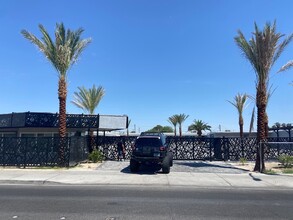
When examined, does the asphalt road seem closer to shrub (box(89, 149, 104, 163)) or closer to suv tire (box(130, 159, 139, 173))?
suv tire (box(130, 159, 139, 173))

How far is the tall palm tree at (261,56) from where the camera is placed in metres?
20.0

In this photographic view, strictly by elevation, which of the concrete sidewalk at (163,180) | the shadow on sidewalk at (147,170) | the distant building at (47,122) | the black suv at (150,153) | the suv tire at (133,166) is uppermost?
the distant building at (47,122)

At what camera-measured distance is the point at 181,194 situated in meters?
11.9

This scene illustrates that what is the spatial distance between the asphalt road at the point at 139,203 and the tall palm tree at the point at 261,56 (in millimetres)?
7745

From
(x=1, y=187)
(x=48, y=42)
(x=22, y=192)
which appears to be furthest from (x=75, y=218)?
(x=48, y=42)

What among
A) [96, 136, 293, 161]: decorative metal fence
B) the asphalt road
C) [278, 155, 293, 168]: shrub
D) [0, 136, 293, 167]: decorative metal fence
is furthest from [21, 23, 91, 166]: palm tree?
[278, 155, 293, 168]: shrub

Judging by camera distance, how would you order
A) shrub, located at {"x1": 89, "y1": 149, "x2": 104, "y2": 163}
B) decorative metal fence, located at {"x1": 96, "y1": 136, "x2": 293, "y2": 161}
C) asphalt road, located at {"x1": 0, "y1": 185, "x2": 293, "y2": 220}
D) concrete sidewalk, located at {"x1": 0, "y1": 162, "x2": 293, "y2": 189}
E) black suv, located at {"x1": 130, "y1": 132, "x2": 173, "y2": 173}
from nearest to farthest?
1. asphalt road, located at {"x1": 0, "y1": 185, "x2": 293, "y2": 220}
2. concrete sidewalk, located at {"x1": 0, "y1": 162, "x2": 293, "y2": 189}
3. black suv, located at {"x1": 130, "y1": 132, "x2": 173, "y2": 173}
4. shrub, located at {"x1": 89, "y1": 149, "x2": 104, "y2": 163}
5. decorative metal fence, located at {"x1": 96, "y1": 136, "x2": 293, "y2": 161}

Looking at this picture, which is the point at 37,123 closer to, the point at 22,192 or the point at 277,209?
the point at 22,192

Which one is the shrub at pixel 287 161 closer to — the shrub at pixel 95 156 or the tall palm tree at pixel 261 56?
the tall palm tree at pixel 261 56

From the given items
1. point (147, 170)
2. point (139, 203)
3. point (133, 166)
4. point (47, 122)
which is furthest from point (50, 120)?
point (139, 203)

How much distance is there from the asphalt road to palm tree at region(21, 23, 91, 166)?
9120 millimetres

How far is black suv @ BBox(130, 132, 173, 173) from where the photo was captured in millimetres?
18203

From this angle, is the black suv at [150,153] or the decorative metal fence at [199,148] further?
the decorative metal fence at [199,148]

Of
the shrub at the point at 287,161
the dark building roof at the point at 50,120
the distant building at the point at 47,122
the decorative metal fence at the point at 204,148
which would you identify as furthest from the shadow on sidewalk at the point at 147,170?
the dark building roof at the point at 50,120
